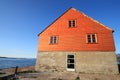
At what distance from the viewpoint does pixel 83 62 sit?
15961mm

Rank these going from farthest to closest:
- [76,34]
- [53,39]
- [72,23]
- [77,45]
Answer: [53,39] → [72,23] → [76,34] → [77,45]

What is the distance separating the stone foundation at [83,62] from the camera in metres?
14.9

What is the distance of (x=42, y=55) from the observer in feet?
60.5

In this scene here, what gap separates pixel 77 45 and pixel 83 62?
2.87m

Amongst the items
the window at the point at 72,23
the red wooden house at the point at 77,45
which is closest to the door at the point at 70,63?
the red wooden house at the point at 77,45

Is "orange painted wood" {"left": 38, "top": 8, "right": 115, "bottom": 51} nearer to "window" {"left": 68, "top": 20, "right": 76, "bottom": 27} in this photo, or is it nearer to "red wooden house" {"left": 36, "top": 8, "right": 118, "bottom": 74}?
"red wooden house" {"left": 36, "top": 8, "right": 118, "bottom": 74}

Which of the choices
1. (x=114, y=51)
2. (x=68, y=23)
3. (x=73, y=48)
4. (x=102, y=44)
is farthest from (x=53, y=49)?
(x=114, y=51)

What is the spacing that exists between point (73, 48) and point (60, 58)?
2.80m

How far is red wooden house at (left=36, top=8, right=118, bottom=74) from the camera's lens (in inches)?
601

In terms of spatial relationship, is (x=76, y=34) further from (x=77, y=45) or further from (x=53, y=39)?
(x=53, y=39)

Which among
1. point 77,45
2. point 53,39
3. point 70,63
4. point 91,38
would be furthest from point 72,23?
point 70,63

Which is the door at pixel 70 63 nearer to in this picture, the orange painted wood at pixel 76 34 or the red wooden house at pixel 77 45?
the red wooden house at pixel 77 45

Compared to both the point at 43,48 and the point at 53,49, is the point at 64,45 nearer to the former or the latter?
the point at 53,49

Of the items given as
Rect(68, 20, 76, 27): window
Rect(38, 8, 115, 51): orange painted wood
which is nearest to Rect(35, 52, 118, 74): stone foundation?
Rect(38, 8, 115, 51): orange painted wood
